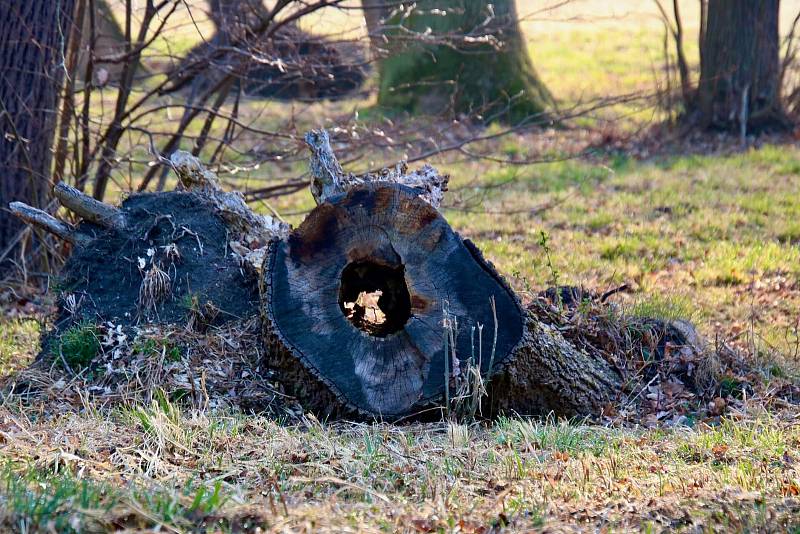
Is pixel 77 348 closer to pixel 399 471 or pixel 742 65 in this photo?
pixel 399 471

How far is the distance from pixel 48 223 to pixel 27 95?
6.19 ft

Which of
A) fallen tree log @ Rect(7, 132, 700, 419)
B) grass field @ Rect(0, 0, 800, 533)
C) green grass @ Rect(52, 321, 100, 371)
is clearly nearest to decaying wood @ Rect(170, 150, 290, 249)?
fallen tree log @ Rect(7, 132, 700, 419)

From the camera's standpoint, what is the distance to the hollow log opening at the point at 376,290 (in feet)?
16.4

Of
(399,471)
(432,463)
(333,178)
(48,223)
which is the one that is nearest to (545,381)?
(432,463)

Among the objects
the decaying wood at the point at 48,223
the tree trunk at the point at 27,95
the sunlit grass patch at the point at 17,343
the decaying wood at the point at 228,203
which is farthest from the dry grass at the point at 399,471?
the tree trunk at the point at 27,95

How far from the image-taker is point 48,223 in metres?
5.82

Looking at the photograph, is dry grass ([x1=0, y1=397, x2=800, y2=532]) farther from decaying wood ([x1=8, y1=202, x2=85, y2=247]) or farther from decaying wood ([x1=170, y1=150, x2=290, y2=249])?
decaying wood ([x1=170, y1=150, x2=290, y2=249])

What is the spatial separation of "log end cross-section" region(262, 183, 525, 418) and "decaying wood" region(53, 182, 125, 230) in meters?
1.39

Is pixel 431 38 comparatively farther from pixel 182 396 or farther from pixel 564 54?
pixel 564 54

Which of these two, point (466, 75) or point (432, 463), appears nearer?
point (432, 463)

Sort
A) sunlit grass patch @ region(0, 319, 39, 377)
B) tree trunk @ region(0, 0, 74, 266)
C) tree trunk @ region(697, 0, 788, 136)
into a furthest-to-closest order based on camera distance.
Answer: tree trunk @ region(697, 0, 788, 136) → tree trunk @ region(0, 0, 74, 266) → sunlit grass patch @ region(0, 319, 39, 377)

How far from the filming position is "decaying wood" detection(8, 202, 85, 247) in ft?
18.9

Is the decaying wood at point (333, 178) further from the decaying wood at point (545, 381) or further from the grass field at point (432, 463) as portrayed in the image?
the grass field at point (432, 463)

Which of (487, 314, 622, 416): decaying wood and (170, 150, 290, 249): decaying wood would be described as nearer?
(487, 314, 622, 416): decaying wood
